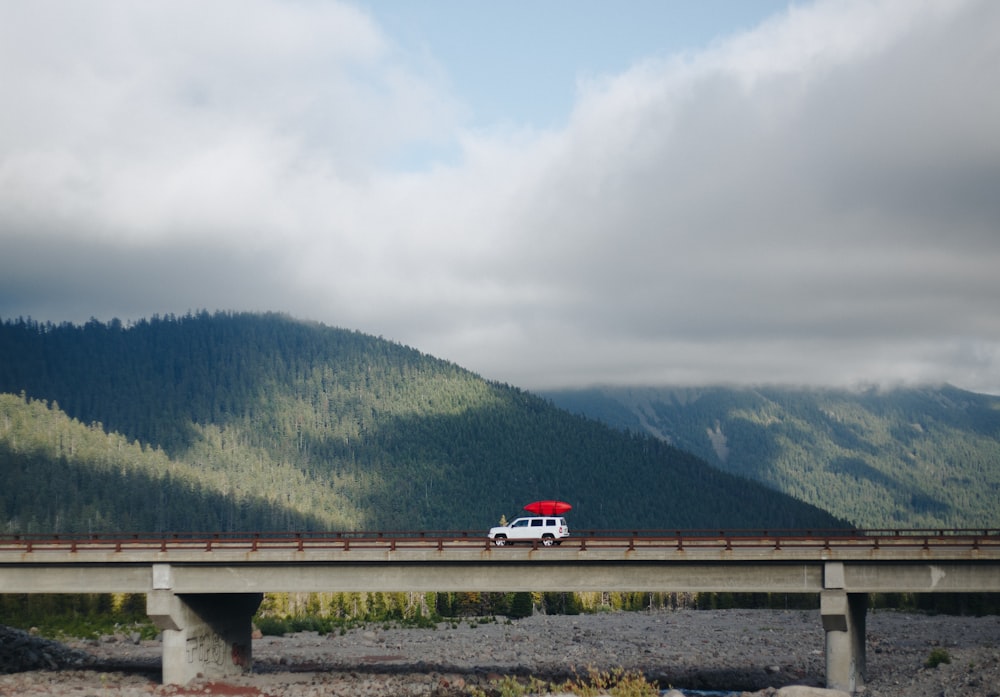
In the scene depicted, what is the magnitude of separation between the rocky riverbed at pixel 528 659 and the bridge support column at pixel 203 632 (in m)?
1.46

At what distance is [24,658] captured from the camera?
72750 millimetres

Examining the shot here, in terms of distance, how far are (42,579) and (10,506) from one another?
463 ft

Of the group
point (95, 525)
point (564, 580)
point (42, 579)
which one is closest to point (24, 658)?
point (42, 579)

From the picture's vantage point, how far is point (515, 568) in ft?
201

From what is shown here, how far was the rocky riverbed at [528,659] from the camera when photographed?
6322cm

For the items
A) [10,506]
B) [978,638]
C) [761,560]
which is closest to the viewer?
[761,560]

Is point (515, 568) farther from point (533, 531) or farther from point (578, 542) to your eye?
point (533, 531)

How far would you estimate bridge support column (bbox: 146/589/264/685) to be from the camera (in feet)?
204

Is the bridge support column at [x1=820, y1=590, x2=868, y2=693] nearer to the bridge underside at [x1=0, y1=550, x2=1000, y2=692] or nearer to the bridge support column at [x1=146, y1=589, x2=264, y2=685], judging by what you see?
the bridge underside at [x1=0, y1=550, x2=1000, y2=692]

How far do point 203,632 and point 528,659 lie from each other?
25751 millimetres

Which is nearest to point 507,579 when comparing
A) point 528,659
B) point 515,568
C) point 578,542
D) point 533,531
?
point 515,568

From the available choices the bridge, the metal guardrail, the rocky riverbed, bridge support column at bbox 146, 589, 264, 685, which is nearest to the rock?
the bridge

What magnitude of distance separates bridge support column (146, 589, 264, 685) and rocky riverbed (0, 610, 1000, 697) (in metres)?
1.46

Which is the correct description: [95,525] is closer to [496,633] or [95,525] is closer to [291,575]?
[496,633]
